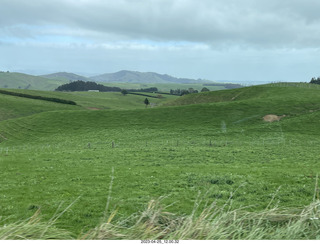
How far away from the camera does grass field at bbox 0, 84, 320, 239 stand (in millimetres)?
14711

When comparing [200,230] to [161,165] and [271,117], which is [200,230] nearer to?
[161,165]

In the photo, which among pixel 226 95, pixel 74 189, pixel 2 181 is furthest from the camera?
pixel 226 95

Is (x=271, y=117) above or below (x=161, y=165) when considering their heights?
above

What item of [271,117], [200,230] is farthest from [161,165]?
[271,117]

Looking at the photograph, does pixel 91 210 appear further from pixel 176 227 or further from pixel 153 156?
pixel 153 156

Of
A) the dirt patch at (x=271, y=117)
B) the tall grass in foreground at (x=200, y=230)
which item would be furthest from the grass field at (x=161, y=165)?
the dirt patch at (x=271, y=117)

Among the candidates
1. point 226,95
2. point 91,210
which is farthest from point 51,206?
point 226,95

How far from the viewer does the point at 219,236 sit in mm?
4844

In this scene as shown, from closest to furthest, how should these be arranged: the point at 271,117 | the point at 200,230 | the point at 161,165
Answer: the point at 200,230 → the point at 161,165 → the point at 271,117

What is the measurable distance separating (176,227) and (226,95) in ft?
365

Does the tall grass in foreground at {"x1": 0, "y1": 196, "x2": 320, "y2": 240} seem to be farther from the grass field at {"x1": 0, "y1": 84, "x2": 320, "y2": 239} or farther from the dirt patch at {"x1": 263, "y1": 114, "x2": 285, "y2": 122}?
the dirt patch at {"x1": 263, "y1": 114, "x2": 285, "y2": 122}

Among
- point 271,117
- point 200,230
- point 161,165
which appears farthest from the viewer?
point 271,117

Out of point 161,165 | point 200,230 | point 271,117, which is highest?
point 200,230

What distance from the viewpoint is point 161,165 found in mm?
29016
